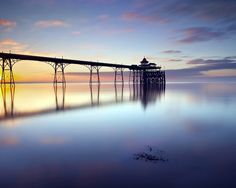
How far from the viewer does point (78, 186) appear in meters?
5.14

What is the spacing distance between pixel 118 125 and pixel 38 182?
7882 mm

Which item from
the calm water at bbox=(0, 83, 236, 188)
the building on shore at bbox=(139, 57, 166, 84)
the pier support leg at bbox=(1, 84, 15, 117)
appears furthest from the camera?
the building on shore at bbox=(139, 57, 166, 84)

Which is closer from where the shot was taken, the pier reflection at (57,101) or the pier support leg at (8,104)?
the pier support leg at (8,104)

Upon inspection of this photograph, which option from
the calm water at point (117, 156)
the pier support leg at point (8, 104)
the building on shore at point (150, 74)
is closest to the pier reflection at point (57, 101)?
the pier support leg at point (8, 104)

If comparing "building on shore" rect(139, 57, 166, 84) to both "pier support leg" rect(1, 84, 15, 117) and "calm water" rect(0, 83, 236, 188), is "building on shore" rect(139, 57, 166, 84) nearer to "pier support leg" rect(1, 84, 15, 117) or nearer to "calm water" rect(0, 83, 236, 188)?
"pier support leg" rect(1, 84, 15, 117)

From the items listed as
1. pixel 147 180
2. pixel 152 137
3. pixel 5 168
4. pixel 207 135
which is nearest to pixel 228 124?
pixel 207 135

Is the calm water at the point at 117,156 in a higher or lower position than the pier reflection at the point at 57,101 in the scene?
higher

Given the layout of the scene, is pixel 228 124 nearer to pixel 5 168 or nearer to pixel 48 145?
pixel 48 145

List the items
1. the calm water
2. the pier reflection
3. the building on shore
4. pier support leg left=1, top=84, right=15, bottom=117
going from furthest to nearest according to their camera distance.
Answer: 1. the building on shore
2. the pier reflection
3. pier support leg left=1, top=84, right=15, bottom=117
4. the calm water

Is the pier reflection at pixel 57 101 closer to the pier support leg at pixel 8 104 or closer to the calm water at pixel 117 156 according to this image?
the pier support leg at pixel 8 104

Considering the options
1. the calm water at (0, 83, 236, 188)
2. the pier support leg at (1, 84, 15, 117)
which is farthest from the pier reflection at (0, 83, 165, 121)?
the calm water at (0, 83, 236, 188)

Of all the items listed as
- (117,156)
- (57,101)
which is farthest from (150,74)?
(117,156)

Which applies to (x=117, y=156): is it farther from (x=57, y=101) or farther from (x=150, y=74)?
(x=150, y=74)

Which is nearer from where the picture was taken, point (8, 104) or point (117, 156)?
point (117, 156)
